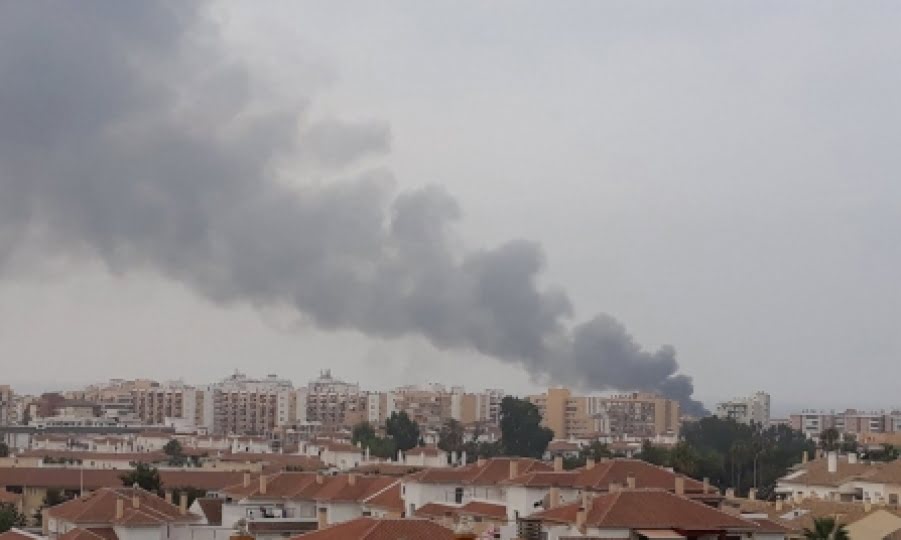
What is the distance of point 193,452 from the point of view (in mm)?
87375

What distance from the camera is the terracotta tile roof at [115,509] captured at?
37.8m

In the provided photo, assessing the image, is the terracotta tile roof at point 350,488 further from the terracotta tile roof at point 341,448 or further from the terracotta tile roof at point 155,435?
the terracotta tile roof at point 155,435

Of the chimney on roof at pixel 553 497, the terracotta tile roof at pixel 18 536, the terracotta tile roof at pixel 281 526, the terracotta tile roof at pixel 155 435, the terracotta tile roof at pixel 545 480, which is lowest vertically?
the terracotta tile roof at pixel 18 536

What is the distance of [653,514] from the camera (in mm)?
30422

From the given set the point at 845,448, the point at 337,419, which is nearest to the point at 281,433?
the point at 337,419

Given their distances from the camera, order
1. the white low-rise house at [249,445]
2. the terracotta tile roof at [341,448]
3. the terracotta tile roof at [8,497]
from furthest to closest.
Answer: the white low-rise house at [249,445], the terracotta tile roof at [341,448], the terracotta tile roof at [8,497]

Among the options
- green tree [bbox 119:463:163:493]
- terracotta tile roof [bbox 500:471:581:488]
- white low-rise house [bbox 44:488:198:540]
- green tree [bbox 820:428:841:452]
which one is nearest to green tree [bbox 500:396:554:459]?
green tree [bbox 820:428:841:452]

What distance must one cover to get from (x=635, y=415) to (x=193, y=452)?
65.4 m

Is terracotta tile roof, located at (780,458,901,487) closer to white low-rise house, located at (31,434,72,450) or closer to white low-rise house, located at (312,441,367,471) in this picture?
white low-rise house, located at (312,441,367,471)

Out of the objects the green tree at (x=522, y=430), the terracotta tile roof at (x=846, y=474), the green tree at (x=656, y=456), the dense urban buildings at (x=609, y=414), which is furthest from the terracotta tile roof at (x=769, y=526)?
the dense urban buildings at (x=609, y=414)

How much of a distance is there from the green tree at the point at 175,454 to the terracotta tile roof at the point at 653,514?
48.8 metres

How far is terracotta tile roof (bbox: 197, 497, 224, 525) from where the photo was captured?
42625 mm

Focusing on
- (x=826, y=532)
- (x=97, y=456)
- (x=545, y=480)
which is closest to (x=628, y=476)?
(x=545, y=480)

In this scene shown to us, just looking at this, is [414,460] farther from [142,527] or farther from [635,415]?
[635,415]
